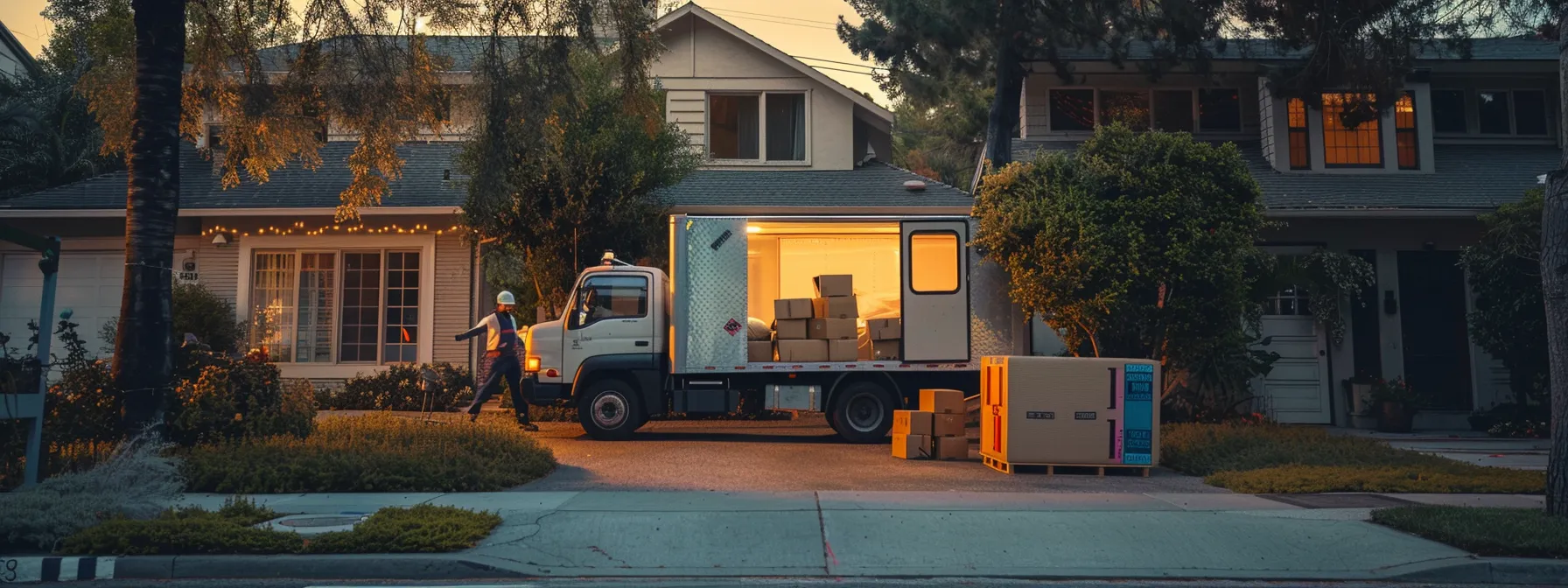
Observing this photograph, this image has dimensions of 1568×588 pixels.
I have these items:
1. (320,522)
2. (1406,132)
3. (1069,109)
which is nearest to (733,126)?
(1069,109)

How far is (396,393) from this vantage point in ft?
59.5

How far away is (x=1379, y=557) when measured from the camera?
307 inches

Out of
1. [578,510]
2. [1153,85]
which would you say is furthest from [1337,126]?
[578,510]

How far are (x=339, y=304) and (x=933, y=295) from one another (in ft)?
33.8

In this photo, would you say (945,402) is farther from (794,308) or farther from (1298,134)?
(1298,134)

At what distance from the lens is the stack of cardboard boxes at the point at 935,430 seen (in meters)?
13.1

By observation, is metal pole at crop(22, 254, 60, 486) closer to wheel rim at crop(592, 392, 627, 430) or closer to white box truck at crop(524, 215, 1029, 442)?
white box truck at crop(524, 215, 1029, 442)

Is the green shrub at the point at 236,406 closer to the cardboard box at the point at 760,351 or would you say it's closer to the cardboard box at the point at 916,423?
the cardboard box at the point at 760,351

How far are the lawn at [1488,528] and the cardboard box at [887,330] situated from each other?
252 inches

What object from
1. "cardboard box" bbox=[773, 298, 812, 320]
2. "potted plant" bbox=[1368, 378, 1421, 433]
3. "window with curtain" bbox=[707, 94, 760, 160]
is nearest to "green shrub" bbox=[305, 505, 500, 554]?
"cardboard box" bbox=[773, 298, 812, 320]

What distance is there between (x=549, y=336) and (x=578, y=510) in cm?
596

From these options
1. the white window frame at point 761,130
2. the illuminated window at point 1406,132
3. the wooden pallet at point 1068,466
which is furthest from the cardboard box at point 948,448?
the illuminated window at point 1406,132

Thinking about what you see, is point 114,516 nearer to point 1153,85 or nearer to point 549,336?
point 549,336

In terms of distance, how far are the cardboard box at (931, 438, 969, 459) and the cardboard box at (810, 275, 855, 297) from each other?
2.37 m
